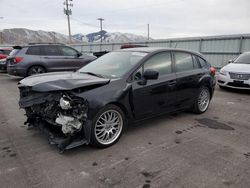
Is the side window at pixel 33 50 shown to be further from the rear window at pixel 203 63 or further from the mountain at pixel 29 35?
the mountain at pixel 29 35

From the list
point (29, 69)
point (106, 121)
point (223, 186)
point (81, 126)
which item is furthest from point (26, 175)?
point (29, 69)

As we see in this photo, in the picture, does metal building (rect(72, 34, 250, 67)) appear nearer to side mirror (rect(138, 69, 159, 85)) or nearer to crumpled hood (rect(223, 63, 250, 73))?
crumpled hood (rect(223, 63, 250, 73))

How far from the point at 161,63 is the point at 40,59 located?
23.3 ft

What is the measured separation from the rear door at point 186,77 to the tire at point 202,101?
0.71ft

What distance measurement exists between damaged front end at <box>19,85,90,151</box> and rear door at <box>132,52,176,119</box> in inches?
40.1

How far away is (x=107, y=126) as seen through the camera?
3391 millimetres

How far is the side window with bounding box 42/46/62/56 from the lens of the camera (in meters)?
9.84

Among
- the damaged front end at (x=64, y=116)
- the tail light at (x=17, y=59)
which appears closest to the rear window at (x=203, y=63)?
the damaged front end at (x=64, y=116)

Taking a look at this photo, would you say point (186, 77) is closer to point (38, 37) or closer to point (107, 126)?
point (107, 126)

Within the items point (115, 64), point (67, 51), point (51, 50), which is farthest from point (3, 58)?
point (115, 64)

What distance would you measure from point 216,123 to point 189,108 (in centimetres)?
68

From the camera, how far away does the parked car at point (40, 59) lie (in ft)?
30.6

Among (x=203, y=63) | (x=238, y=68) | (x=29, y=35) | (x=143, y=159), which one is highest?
(x=29, y=35)

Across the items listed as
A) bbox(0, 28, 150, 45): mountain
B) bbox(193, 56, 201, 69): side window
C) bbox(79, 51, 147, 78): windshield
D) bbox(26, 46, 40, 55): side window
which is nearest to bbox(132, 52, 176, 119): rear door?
bbox(79, 51, 147, 78): windshield
